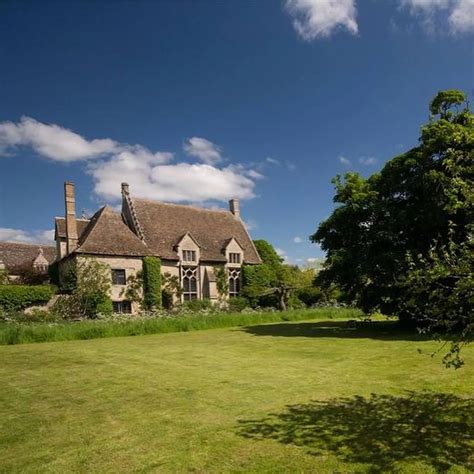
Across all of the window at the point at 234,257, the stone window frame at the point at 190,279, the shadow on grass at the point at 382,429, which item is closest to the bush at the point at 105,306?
the stone window frame at the point at 190,279

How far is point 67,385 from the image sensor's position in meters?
10.1

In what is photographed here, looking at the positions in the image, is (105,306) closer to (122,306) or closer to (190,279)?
(122,306)

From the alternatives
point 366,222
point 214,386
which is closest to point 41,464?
point 214,386

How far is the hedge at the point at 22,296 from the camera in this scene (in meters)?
31.6

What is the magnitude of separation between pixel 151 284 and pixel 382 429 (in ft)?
109

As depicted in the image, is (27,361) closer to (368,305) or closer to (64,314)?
(368,305)

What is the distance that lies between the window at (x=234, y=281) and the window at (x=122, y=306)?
11074mm

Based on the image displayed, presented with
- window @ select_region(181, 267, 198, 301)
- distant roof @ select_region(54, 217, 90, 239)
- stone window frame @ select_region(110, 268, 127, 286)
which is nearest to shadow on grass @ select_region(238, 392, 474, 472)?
stone window frame @ select_region(110, 268, 127, 286)

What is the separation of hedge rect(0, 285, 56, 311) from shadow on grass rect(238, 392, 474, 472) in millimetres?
29957

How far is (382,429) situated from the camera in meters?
6.39

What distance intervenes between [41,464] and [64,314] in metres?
29.5

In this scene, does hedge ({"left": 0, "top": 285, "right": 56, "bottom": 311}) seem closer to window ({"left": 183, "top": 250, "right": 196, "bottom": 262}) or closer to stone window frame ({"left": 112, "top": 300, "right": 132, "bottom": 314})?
stone window frame ({"left": 112, "top": 300, "right": 132, "bottom": 314})

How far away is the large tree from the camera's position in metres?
17.8

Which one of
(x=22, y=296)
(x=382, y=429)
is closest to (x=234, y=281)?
(x=22, y=296)
